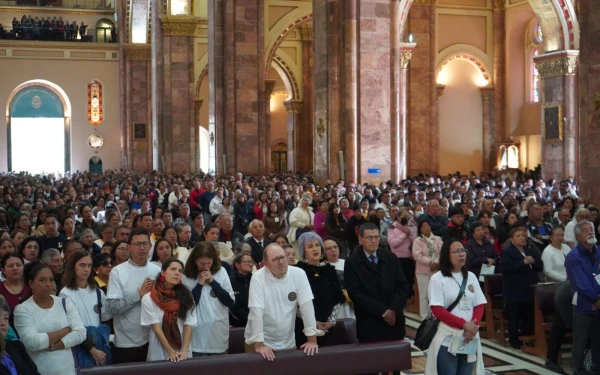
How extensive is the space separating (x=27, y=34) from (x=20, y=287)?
45.2m

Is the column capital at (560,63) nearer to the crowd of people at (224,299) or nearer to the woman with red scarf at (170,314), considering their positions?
the crowd of people at (224,299)

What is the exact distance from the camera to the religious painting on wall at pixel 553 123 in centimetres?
2591

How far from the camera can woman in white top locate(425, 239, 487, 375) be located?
6883 millimetres

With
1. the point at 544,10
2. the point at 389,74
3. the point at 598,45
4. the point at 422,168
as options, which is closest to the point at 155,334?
the point at 598,45

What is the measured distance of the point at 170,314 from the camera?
6617 millimetres

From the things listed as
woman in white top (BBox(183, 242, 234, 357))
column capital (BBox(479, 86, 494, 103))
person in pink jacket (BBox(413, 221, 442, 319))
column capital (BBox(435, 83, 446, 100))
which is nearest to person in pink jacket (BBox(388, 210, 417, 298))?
person in pink jacket (BBox(413, 221, 442, 319))

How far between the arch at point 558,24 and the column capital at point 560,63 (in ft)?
0.74

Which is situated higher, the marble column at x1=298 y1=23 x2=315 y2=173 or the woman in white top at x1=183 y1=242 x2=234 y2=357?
the marble column at x1=298 y1=23 x2=315 y2=173

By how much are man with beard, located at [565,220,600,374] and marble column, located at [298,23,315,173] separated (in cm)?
3225

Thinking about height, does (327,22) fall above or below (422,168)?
above

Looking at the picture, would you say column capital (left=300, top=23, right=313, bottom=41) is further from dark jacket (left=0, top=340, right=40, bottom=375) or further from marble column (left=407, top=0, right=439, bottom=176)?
dark jacket (left=0, top=340, right=40, bottom=375)

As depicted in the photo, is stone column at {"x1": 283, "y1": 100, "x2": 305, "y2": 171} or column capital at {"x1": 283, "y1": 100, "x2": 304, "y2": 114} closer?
column capital at {"x1": 283, "y1": 100, "x2": 304, "y2": 114}

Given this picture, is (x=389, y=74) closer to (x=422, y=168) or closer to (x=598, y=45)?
(x=598, y=45)

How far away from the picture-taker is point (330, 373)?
657 centimetres
